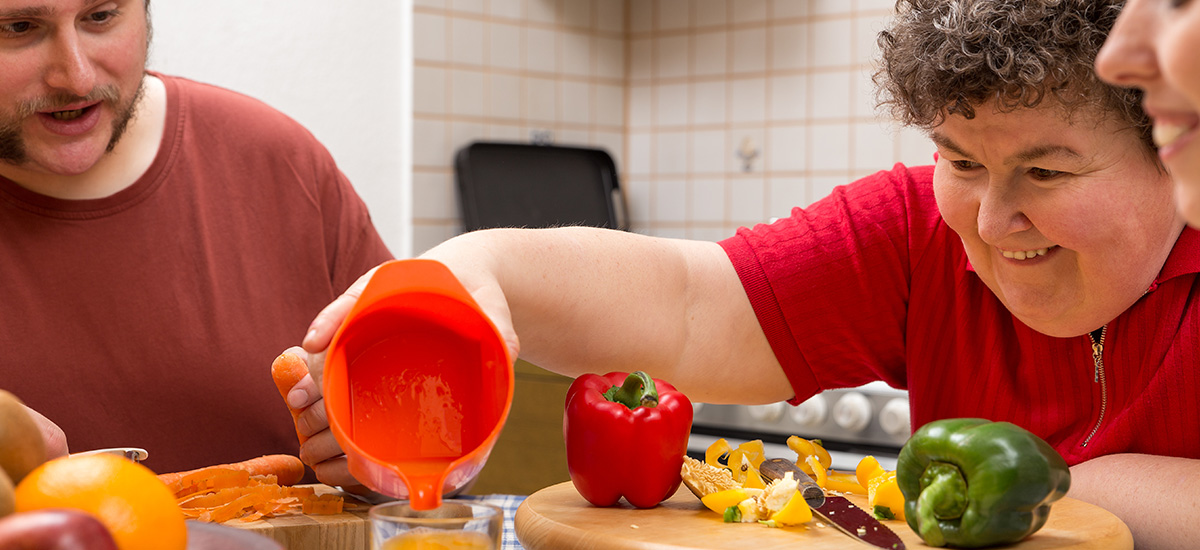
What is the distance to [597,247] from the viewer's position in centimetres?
125

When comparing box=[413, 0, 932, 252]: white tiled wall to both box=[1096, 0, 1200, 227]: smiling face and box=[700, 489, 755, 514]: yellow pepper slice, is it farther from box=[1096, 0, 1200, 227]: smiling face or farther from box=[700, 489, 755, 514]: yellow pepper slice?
box=[1096, 0, 1200, 227]: smiling face

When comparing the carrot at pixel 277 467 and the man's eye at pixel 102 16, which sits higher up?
the man's eye at pixel 102 16

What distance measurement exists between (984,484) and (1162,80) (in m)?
0.44

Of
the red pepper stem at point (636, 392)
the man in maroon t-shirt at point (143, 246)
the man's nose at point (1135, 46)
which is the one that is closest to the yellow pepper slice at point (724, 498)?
the red pepper stem at point (636, 392)

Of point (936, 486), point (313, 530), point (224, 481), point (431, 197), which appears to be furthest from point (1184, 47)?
point (431, 197)

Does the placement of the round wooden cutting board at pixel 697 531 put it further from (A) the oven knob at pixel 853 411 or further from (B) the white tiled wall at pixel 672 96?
(B) the white tiled wall at pixel 672 96

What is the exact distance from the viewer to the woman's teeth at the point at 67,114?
1.40 metres

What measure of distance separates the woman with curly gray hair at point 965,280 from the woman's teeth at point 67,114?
67 cm

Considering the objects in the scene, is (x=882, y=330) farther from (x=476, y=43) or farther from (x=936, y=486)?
(x=476, y=43)

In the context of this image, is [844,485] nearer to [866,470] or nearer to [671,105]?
[866,470]

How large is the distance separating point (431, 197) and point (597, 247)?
6.22 ft

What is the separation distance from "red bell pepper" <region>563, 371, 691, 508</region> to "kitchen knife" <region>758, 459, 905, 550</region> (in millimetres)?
123

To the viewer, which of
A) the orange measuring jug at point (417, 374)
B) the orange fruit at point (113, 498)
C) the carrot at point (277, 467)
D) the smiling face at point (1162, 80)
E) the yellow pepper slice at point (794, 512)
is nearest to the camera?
the smiling face at point (1162, 80)

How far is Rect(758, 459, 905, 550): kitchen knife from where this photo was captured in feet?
2.99
